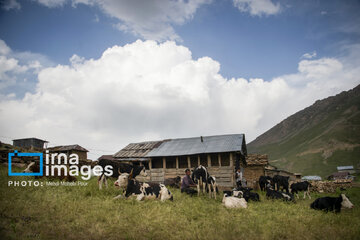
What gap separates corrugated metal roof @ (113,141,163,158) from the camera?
25.4 metres

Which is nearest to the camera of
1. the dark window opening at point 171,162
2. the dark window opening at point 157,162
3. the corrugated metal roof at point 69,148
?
the dark window opening at point 171,162

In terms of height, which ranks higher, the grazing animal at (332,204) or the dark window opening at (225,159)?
the dark window opening at (225,159)

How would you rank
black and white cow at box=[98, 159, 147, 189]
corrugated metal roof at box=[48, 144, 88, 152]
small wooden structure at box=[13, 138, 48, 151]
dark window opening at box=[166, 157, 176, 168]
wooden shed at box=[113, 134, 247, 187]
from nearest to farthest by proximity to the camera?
black and white cow at box=[98, 159, 147, 189] < wooden shed at box=[113, 134, 247, 187] < dark window opening at box=[166, 157, 176, 168] < corrugated metal roof at box=[48, 144, 88, 152] < small wooden structure at box=[13, 138, 48, 151]

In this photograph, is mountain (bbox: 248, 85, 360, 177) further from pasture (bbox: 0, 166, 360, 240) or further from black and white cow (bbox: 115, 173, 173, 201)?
black and white cow (bbox: 115, 173, 173, 201)

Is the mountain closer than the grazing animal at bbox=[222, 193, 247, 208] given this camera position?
No

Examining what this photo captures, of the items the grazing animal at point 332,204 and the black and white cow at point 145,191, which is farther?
the black and white cow at point 145,191

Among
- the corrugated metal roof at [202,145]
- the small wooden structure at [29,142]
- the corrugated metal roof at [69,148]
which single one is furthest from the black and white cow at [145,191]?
the small wooden structure at [29,142]

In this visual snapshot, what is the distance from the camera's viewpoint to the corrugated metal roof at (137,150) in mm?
25375

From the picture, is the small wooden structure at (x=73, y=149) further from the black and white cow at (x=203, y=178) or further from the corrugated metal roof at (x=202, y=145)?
the black and white cow at (x=203, y=178)

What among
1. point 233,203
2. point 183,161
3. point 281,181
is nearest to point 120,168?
point 233,203

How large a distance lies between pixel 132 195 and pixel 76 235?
4.05 m

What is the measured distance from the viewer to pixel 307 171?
76.9 meters

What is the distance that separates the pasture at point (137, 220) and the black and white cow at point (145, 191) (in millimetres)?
587

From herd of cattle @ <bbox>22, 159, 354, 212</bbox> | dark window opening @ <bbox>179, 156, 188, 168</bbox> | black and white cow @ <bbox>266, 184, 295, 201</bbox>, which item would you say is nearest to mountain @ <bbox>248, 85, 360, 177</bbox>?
dark window opening @ <bbox>179, 156, 188, 168</bbox>
